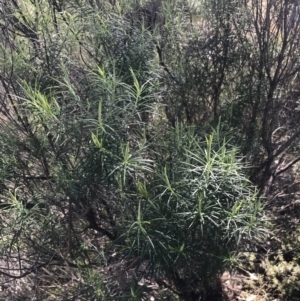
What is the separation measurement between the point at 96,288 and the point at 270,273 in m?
1.86

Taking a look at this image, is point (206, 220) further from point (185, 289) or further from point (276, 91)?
point (276, 91)

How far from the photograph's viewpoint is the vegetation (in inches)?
115

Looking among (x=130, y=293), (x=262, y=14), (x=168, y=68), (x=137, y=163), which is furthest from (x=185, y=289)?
(x=262, y=14)

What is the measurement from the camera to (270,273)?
4535 mm

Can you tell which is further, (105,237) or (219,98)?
(219,98)

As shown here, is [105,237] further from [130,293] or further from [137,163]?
[137,163]

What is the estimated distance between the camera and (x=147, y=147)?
3.22 meters

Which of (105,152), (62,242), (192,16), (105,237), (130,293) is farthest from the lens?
(192,16)

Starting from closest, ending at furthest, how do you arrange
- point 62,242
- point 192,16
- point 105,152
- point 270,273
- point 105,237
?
point 105,152 < point 62,242 < point 105,237 < point 192,16 < point 270,273

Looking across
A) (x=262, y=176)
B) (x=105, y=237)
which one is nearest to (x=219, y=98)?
(x=262, y=176)

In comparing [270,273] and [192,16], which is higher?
[192,16]

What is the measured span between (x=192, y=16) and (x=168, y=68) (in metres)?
0.48

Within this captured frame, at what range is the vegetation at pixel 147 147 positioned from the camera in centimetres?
292

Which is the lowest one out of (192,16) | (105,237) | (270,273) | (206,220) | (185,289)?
(270,273)
